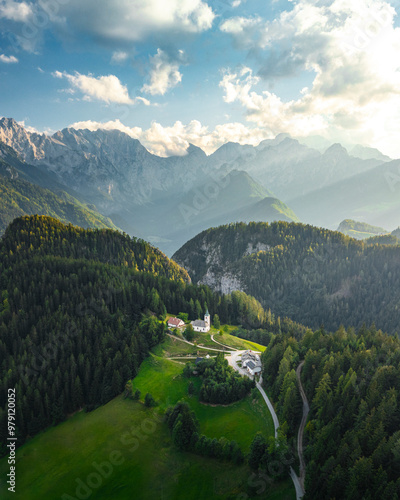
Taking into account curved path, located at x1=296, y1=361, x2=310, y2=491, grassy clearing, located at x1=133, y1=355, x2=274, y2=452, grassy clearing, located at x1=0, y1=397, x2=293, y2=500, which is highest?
curved path, located at x1=296, y1=361, x2=310, y2=491

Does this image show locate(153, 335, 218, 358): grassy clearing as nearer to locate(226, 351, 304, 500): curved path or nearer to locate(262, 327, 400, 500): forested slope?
locate(226, 351, 304, 500): curved path

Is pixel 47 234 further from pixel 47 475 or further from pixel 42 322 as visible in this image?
pixel 47 475

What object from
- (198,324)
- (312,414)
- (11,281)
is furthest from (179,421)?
(11,281)

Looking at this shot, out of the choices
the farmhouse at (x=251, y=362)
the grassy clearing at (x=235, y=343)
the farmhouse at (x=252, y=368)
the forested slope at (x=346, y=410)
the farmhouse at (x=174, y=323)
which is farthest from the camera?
the farmhouse at (x=174, y=323)

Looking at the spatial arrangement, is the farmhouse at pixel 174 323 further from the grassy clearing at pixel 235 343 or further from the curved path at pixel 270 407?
the curved path at pixel 270 407

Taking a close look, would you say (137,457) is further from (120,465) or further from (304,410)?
(304,410)

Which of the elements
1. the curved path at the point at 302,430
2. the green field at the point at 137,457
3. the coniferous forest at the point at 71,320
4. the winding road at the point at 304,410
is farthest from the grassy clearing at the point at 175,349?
the curved path at the point at 302,430

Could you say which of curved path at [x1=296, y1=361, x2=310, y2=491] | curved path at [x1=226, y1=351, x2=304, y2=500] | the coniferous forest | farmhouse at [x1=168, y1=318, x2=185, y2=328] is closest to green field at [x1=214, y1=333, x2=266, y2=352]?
curved path at [x1=226, y1=351, x2=304, y2=500]

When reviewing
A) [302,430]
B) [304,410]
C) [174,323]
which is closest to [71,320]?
[174,323]
